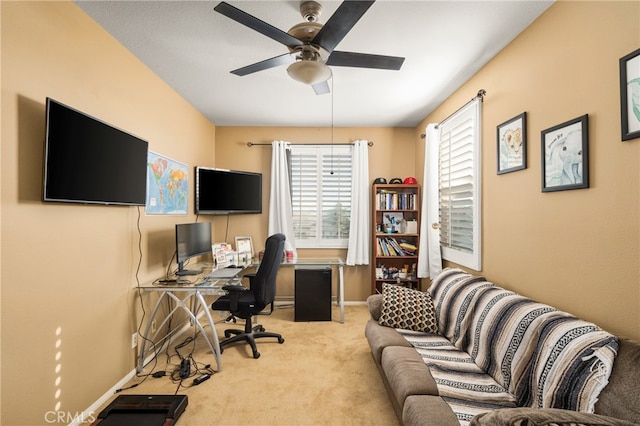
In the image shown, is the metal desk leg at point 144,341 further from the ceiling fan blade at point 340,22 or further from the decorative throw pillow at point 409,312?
the ceiling fan blade at point 340,22

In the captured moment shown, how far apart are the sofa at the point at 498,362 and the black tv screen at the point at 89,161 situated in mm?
2238

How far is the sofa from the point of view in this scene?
3.88 ft

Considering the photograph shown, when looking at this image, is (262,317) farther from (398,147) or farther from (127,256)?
(398,147)

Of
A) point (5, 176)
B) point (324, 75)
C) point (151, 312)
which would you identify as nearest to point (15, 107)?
point (5, 176)

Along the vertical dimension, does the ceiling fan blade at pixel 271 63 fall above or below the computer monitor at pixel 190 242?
above

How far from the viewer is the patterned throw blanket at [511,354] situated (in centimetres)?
132

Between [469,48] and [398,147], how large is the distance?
2177 millimetres

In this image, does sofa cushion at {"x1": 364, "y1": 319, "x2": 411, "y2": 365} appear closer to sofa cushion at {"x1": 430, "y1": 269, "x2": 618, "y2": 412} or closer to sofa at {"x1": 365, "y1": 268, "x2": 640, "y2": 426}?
sofa at {"x1": 365, "y1": 268, "x2": 640, "y2": 426}

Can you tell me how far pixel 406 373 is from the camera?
5.87ft

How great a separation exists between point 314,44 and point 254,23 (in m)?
0.39

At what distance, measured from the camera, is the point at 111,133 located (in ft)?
6.86

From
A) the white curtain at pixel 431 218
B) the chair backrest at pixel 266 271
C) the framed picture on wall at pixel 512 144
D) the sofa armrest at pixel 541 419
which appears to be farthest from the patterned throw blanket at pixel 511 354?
the chair backrest at pixel 266 271

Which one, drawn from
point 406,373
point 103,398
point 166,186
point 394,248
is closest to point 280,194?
point 166,186

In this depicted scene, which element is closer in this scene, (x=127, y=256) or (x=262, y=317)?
(x=127, y=256)
